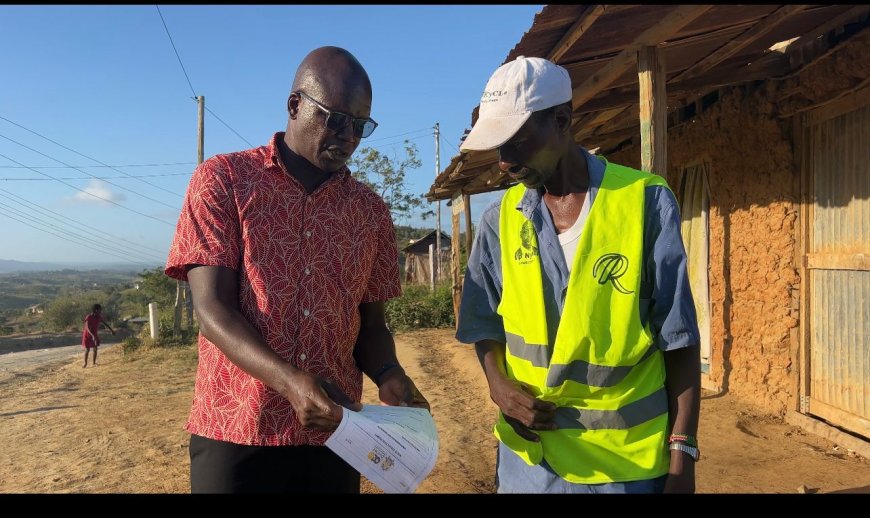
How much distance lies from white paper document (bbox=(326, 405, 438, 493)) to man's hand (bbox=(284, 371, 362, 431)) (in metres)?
0.03

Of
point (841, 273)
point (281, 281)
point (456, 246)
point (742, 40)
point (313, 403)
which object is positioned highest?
point (742, 40)

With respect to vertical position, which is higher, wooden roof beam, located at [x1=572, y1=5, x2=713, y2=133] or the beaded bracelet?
wooden roof beam, located at [x1=572, y1=5, x2=713, y2=133]

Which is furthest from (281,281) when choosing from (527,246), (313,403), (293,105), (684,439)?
(684,439)

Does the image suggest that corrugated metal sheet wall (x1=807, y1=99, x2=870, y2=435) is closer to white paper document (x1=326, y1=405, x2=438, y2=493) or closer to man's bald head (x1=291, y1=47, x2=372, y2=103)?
man's bald head (x1=291, y1=47, x2=372, y2=103)

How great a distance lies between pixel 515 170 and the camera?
1.60 meters

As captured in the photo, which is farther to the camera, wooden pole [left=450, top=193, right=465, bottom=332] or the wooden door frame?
wooden pole [left=450, top=193, right=465, bottom=332]

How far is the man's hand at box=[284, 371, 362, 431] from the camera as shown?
139 cm

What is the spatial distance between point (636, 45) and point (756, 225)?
106 inches

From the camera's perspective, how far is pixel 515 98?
1530 mm

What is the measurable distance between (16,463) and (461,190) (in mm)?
7151

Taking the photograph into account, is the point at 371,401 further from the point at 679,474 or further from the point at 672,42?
the point at 679,474

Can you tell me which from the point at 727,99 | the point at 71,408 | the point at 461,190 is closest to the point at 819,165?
the point at 727,99

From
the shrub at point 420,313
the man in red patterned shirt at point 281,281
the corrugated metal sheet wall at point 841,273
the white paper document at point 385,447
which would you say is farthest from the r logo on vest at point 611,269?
the shrub at point 420,313

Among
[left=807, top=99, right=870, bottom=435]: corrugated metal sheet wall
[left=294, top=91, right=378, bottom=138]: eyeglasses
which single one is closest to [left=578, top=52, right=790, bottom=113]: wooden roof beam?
[left=807, top=99, right=870, bottom=435]: corrugated metal sheet wall
